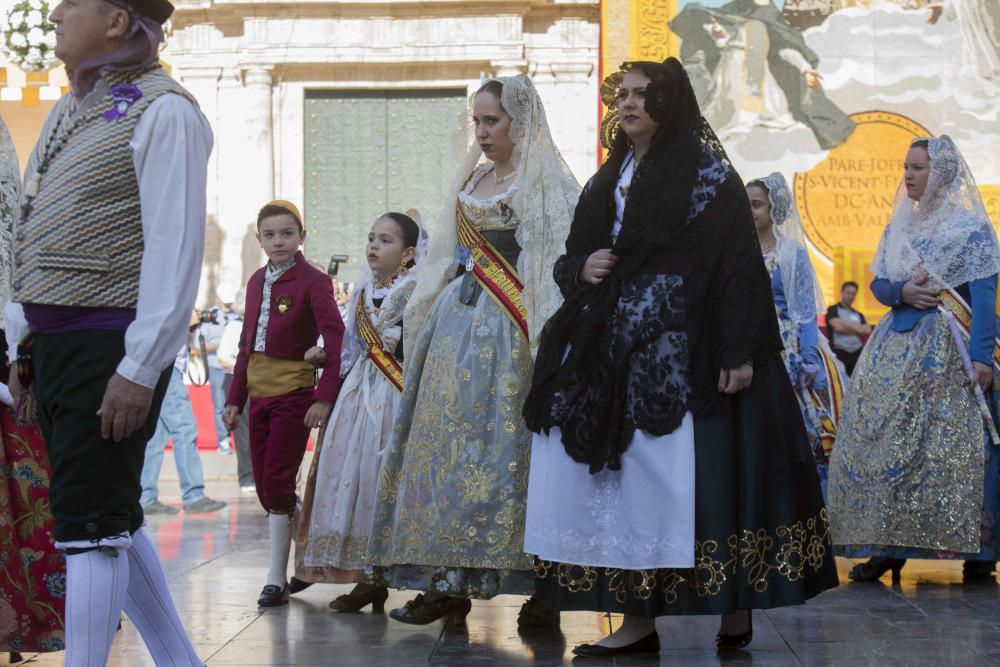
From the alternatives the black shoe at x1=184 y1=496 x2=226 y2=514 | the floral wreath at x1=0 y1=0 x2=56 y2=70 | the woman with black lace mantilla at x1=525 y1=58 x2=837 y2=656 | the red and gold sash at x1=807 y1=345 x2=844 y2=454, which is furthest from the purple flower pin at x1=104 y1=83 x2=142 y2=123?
the floral wreath at x1=0 y1=0 x2=56 y2=70

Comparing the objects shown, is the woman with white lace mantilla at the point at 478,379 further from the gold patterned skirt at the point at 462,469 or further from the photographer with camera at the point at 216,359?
the photographer with camera at the point at 216,359

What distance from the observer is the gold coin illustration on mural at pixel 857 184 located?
1603cm

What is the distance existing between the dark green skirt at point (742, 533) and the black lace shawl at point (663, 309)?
0.43ft

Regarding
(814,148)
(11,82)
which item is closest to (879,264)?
(814,148)

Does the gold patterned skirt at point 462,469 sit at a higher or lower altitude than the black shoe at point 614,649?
higher

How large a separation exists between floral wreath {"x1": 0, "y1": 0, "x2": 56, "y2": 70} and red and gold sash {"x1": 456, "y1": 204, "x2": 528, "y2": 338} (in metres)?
5.80

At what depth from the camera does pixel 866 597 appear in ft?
18.0

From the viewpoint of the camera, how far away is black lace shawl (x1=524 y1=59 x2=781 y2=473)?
411cm

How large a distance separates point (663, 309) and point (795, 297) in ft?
8.00

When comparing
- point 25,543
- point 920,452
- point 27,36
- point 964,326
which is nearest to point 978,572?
point 920,452

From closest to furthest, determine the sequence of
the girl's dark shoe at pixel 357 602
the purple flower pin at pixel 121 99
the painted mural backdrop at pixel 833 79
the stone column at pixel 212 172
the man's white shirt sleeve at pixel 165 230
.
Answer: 1. the man's white shirt sleeve at pixel 165 230
2. the purple flower pin at pixel 121 99
3. the girl's dark shoe at pixel 357 602
4. the painted mural backdrop at pixel 833 79
5. the stone column at pixel 212 172

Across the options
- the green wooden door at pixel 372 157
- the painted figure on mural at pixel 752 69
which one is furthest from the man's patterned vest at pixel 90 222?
the green wooden door at pixel 372 157

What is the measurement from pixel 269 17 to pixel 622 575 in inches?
533

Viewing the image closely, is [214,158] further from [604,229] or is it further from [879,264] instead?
[604,229]
